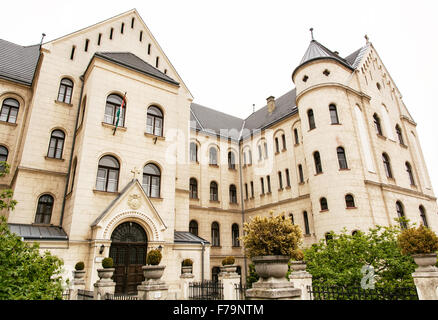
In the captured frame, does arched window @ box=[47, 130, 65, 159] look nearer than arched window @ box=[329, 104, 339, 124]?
Yes

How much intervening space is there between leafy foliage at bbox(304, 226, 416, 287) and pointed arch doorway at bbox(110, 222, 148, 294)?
992 cm

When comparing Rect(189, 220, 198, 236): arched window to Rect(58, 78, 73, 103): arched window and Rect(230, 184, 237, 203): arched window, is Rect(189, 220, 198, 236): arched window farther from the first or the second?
Rect(58, 78, 73, 103): arched window

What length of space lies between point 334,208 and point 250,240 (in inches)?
624

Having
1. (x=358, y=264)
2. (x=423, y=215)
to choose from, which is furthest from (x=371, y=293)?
(x=423, y=215)

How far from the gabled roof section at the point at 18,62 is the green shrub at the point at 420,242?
26.6 metres

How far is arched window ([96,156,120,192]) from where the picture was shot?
59.4ft

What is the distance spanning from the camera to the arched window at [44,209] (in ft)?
60.4

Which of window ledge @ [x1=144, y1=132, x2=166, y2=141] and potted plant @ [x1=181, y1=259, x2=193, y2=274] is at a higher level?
window ledge @ [x1=144, y1=132, x2=166, y2=141]

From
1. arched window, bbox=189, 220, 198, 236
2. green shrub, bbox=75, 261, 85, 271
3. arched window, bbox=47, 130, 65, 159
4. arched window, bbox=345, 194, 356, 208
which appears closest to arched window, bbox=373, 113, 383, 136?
arched window, bbox=345, 194, 356, 208

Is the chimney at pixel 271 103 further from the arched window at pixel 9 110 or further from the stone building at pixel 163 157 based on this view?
the arched window at pixel 9 110

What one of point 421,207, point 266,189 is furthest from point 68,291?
point 421,207

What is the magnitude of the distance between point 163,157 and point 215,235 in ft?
46.2

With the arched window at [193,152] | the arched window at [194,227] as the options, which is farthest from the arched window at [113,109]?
the arched window at [194,227]

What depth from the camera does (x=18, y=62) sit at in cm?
2512
